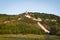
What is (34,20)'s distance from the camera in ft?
529

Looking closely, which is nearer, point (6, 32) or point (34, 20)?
point (6, 32)

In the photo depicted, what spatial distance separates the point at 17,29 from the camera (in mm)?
128500

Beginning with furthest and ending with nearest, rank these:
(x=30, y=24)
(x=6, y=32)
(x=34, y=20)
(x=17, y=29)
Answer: (x=34, y=20), (x=30, y=24), (x=17, y=29), (x=6, y=32)

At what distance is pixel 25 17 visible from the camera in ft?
561

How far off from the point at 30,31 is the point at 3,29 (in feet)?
55.9

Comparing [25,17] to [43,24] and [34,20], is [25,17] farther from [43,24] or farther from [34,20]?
[43,24]

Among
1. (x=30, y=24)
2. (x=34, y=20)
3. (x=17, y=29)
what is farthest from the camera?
(x=34, y=20)

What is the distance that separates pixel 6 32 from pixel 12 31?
16.6 feet

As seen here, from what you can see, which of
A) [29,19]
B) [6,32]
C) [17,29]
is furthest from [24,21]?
[6,32]

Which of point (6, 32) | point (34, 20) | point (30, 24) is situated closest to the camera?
point (6, 32)

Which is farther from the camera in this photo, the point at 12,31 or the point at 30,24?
the point at 30,24

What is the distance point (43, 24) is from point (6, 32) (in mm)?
41749

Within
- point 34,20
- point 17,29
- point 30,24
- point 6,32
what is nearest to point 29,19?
point 34,20

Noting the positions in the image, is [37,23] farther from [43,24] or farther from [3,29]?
[3,29]
